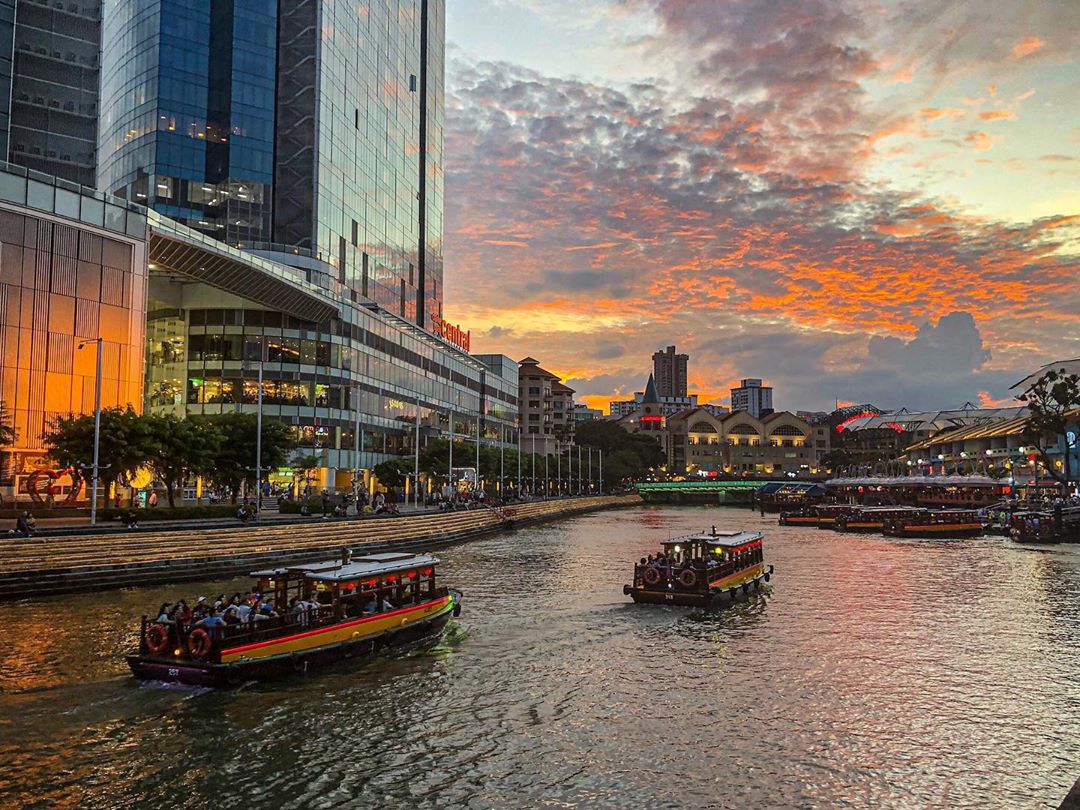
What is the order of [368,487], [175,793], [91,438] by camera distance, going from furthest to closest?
[368,487] → [91,438] → [175,793]

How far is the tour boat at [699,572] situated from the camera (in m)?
41.2

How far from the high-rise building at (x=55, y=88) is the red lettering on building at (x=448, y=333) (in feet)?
193

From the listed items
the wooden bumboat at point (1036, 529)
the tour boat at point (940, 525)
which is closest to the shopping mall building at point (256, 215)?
the tour boat at point (940, 525)

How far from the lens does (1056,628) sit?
3725 centimetres

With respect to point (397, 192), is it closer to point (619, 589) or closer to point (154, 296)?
point (154, 296)

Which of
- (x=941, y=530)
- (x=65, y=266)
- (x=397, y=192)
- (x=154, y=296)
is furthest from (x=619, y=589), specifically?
(x=397, y=192)

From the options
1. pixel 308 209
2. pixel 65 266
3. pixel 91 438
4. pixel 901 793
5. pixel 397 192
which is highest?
pixel 397 192

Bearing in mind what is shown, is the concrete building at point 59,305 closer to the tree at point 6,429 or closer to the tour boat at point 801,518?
the tree at point 6,429

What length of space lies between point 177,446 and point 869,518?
79344 millimetres

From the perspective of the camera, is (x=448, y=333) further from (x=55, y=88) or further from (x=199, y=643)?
(x=199, y=643)

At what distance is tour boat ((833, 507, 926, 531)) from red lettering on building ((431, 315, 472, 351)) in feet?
242

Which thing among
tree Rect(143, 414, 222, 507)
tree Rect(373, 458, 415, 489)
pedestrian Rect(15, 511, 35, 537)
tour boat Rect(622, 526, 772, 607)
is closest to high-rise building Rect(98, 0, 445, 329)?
tree Rect(373, 458, 415, 489)

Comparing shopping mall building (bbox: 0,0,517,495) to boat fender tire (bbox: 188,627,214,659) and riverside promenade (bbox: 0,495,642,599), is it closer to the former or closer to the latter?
riverside promenade (bbox: 0,495,642,599)

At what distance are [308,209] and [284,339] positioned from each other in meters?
22.4
